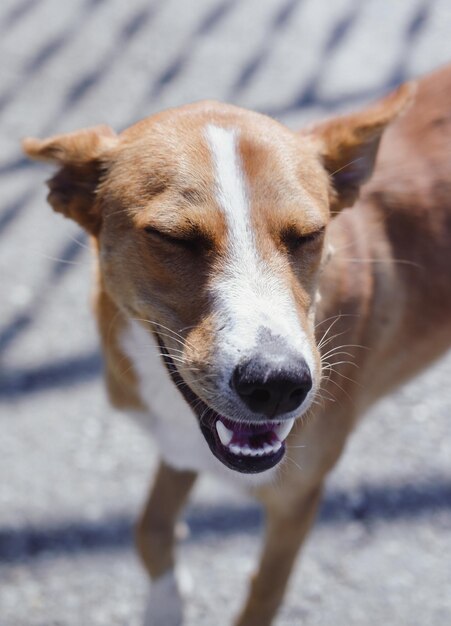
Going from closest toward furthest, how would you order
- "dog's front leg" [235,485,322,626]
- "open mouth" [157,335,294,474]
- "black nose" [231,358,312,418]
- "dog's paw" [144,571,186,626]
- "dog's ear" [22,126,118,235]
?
"black nose" [231,358,312,418] < "open mouth" [157,335,294,474] < "dog's ear" [22,126,118,235] < "dog's front leg" [235,485,322,626] < "dog's paw" [144,571,186,626]

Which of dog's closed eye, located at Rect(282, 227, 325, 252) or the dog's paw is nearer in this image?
dog's closed eye, located at Rect(282, 227, 325, 252)

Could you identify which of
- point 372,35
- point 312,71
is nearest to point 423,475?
point 312,71

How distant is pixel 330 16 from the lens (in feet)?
19.1

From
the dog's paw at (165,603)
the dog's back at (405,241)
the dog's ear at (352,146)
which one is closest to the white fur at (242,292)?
the dog's ear at (352,146)

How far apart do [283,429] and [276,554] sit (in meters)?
0.74

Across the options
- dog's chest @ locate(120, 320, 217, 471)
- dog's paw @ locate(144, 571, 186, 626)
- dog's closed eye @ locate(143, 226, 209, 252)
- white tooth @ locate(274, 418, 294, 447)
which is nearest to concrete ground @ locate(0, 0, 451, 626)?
dog's paw @ locate(144, 571, 186, 626)

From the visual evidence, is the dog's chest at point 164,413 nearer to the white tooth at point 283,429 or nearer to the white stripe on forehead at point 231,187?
the white tooth at point 283,429

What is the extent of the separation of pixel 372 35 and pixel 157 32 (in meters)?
1.55

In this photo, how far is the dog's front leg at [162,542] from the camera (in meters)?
3.00

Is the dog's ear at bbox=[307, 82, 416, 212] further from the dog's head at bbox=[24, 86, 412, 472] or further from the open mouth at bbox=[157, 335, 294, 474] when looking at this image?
the open mouth at bbox=[157, 335, 294, 474]

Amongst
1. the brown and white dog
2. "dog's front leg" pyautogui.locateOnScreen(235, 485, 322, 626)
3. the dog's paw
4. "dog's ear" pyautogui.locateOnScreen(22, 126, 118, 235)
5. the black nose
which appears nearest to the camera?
the black nose

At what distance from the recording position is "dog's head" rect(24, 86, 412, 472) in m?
1.99

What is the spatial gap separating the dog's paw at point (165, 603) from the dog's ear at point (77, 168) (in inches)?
55.2

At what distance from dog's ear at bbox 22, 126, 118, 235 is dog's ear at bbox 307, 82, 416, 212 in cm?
67
